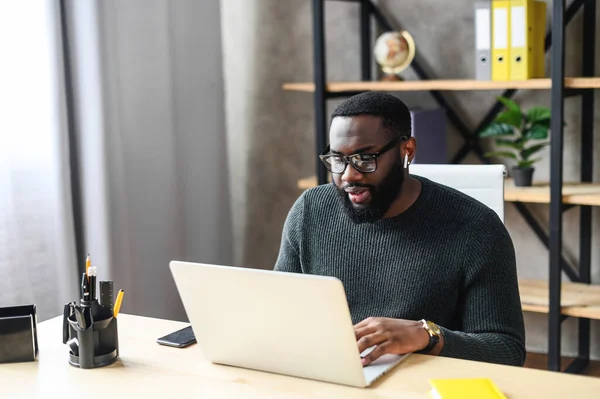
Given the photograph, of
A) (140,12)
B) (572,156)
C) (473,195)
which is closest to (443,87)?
(572,156)

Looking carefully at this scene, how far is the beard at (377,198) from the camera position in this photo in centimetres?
162

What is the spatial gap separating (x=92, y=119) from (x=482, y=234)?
146 cm

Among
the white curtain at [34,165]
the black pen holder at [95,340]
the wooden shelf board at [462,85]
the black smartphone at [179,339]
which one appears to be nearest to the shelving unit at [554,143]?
the wooden shelf board at [462,85]

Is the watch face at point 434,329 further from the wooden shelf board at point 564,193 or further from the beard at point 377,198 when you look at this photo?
the wooden shelf board at point 564,193

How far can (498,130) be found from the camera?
274cm

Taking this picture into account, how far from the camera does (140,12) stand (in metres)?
2.79

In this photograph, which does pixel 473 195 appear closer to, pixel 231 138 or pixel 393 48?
pixel 393 48

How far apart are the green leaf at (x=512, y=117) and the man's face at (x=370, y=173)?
1178mm

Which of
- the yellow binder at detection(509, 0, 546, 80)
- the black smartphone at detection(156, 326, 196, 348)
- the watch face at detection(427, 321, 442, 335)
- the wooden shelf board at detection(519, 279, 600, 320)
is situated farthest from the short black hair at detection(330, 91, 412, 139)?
the wooden shelf board at detection(519, 279, 600, 320)

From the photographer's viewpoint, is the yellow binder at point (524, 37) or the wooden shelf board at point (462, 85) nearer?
the wooden shelf board at point (462, 85)

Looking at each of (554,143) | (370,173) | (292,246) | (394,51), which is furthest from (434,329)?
(394,51)

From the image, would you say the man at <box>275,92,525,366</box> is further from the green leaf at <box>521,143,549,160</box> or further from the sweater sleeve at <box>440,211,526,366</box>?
the green leaf at <box>521,143,549,160</box>

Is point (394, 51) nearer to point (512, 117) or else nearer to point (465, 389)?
point (512, 117)

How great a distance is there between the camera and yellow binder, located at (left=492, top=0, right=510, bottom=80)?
102 inches
